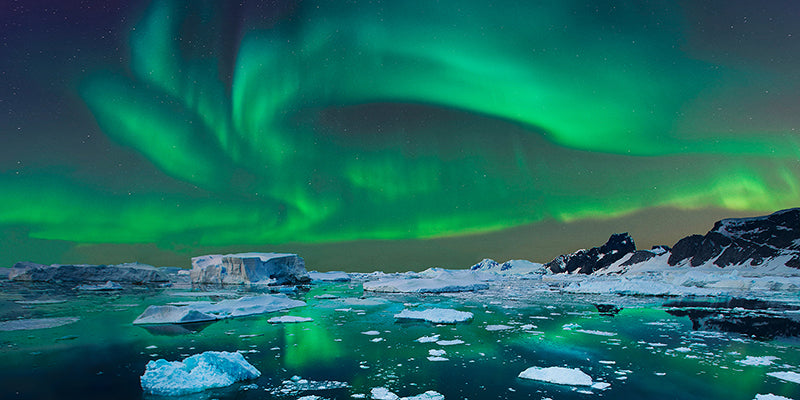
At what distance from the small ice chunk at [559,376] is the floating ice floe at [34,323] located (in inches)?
599

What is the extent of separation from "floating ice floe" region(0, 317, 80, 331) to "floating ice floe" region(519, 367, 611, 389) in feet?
49.9

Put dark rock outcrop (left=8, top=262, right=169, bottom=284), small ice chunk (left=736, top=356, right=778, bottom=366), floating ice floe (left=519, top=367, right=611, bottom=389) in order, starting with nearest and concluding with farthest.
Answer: floating ice floe (left=519, top=367, right=611, bottom=389)
small ice chunk (left=736, top=356, right=778, bottom=366)
dark rock outcrop (left=8, top=262, right=169, bottom=284)

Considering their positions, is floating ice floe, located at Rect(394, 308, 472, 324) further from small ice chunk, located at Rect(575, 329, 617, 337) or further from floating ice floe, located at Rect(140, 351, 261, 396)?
floating ice floe, located at Rect(140, 351, 261, 396)

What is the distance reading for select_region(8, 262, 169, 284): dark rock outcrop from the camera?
166 ft

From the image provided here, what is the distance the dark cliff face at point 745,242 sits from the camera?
272 feet

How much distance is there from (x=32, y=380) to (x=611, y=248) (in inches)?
5221

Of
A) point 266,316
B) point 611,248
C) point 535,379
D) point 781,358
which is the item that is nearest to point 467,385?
point 535,379

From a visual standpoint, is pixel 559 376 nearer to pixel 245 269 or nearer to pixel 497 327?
pixel 497 327

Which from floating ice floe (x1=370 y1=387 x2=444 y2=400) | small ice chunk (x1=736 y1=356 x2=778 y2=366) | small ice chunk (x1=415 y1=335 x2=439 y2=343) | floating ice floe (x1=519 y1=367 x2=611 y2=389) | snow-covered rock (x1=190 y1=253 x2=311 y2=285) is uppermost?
snow-covered rock (x1=190 y1=253 x2=311 y2=285)

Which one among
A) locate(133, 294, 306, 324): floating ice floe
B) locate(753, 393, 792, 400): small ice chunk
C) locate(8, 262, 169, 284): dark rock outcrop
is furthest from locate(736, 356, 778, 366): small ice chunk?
locate(8, 262, 169, 284): dark rock outcrop

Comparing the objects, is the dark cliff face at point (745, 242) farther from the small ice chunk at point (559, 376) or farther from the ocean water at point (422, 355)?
the small ice chunk at point (559, 376)

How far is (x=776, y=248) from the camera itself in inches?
3253

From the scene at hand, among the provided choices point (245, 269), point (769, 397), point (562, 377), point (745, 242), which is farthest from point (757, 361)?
point (745, 242)

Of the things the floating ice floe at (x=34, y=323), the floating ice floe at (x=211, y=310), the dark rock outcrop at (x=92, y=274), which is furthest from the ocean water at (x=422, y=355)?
the dark rock outcrop at (x=92, y=274)
